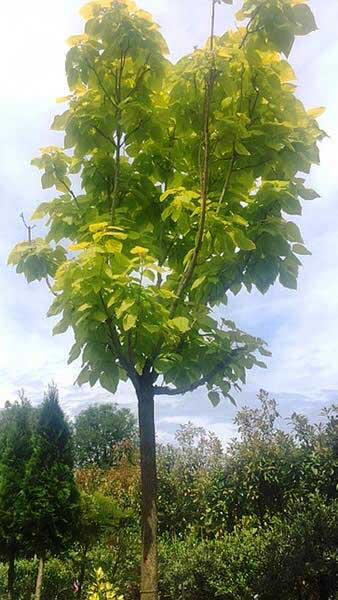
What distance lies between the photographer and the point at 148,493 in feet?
13.5

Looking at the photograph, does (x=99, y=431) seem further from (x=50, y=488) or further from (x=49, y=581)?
(x=50, y=488)

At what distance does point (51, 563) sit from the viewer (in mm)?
15539

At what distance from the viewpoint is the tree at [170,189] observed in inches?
150

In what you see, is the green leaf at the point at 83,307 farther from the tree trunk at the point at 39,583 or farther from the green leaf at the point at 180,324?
the tree trunk at the point at 39,583

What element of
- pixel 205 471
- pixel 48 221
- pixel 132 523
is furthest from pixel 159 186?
pixel 132 523

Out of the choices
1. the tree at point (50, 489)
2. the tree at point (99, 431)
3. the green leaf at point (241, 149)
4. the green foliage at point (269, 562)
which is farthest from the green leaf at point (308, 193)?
the tree at point (99, 431)

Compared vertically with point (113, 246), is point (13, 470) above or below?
below

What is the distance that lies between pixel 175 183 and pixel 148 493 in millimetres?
2363

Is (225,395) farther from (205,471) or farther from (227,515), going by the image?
(205,471)

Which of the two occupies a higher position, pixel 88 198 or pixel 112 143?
pixel 112 143

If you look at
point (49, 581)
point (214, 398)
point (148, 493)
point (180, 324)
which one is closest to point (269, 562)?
point (49, 581)

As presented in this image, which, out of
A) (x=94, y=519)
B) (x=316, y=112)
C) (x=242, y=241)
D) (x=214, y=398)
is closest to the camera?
(x=242, y=241)

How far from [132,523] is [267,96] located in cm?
1598

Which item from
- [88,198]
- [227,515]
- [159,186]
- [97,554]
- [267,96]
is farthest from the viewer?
[97,554]
